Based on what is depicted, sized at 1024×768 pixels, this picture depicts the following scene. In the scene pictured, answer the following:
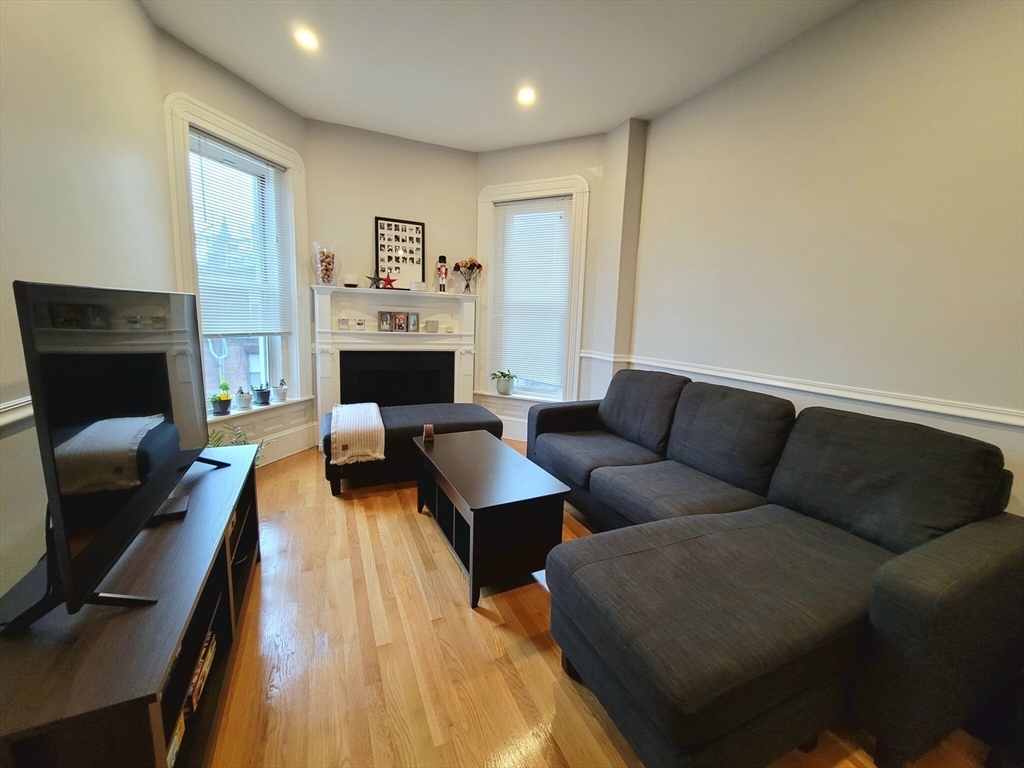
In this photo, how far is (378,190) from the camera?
3.89 m

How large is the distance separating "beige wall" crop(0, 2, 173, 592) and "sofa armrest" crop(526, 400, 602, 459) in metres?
2.30

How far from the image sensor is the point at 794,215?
2.29 metres

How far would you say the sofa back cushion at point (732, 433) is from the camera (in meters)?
1.99

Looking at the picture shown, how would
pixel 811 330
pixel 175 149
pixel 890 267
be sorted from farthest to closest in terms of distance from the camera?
pixel 175 149
pixel 811 330
pixel 890 267

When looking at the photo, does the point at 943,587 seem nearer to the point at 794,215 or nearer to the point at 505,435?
the point at 794,215

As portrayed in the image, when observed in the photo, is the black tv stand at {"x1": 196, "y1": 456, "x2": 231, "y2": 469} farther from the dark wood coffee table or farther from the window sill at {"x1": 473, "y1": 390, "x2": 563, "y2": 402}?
the window sill at {"x1": 473, "y1": 390, "x2": 563, "y2": 402}

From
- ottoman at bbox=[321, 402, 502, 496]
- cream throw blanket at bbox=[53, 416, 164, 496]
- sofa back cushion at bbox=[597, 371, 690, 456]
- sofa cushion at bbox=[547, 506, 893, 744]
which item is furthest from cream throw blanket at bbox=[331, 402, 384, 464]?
sofa cushion at bbox=[547, 506, 893, 744]

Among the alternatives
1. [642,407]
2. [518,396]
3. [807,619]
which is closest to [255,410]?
[518,396]

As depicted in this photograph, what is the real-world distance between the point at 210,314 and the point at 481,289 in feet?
7.68

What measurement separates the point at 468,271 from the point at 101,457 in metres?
3.41

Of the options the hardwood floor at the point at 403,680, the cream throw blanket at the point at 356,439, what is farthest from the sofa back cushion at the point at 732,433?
the cream throw blanket at the point at 356,439

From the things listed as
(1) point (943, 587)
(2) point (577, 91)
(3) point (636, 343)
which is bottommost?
(1) point (943, 587)

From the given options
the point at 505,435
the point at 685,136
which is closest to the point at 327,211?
the point at 505,435

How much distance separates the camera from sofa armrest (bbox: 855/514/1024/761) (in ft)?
3.50
